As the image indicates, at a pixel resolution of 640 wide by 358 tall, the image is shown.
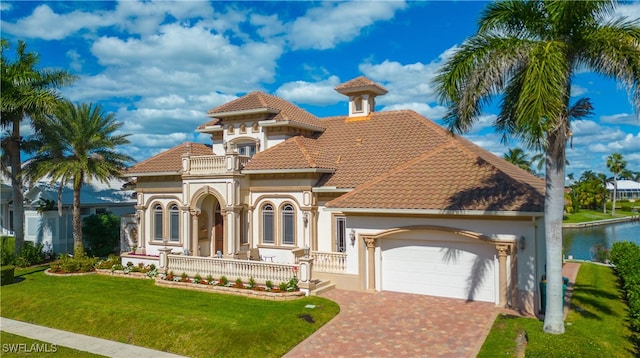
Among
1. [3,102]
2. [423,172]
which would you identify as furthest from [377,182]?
[3,102]

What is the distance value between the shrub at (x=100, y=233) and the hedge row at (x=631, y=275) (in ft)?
97.0

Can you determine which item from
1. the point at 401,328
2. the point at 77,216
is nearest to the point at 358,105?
the point at 401,328

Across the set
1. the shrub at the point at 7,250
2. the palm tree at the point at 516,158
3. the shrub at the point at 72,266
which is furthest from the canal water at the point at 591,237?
the shrub at the point at 7,250

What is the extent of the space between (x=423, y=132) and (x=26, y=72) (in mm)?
22130

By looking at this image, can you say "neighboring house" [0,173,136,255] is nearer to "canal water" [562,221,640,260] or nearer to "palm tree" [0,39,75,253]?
"palm tree" [0,39,75,253]

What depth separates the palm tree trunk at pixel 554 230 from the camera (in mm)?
12734

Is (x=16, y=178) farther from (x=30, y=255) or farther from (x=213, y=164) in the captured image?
(x=213, y=164)

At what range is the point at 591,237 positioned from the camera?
57.0m

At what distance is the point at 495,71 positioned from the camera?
41.2 feet

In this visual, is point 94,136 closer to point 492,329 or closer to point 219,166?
point 219,166

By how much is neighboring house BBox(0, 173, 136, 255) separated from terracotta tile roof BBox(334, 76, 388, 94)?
15685 millimetres

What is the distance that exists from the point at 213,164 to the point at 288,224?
502cm

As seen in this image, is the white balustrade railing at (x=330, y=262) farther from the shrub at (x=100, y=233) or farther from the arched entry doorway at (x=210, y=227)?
the shrub at (x=100, y=233)

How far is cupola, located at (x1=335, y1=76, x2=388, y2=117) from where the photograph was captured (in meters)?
27.4
